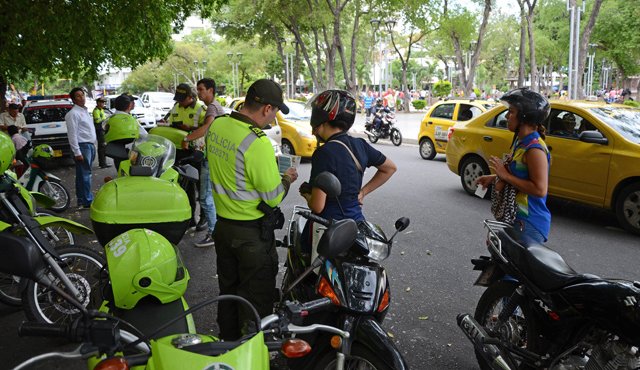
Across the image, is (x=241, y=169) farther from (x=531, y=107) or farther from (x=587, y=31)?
(x=587, y=31)

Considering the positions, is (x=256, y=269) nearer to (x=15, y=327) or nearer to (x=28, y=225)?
(x=28, y=225)

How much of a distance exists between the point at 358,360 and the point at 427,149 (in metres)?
12.0

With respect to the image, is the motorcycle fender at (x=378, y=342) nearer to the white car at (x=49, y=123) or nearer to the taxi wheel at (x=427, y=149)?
the taxi wheel at (x=427, y=149)

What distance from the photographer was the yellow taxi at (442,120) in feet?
43.5

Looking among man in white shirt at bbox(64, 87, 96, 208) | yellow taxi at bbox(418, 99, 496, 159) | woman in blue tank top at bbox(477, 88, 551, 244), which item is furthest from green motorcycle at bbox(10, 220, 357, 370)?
yellow taxi at bbox(418, 99, 496, 159)

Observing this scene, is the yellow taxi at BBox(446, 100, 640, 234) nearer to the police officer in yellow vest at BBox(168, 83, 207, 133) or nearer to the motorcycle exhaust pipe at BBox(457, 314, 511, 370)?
the motorcycle exhaust pipe at BBox(457, 314, 511, 370)

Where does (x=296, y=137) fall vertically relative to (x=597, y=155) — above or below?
below

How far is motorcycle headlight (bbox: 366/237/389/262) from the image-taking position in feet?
9.57

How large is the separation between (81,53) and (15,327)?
6945 millimetres

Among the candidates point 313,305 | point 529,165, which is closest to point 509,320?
point 529,165

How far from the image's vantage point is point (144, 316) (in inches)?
98.6

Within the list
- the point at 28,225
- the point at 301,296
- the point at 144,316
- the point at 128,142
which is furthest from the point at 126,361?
the point at 128,142

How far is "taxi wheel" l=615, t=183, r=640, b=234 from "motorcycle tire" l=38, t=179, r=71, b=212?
8142 mm

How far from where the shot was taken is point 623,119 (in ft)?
24.0
